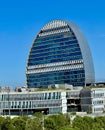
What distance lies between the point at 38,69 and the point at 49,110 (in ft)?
152

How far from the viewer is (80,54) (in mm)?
170375

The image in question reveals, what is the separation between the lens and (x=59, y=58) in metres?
174

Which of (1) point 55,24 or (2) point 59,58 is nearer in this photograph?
(2) point 59,58

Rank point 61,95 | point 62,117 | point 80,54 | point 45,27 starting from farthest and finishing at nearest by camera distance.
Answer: point 45,27 < point 80,54 < point 61,95 < point 62,117

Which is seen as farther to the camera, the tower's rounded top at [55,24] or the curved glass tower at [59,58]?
the tower's rounded top at [55,24]

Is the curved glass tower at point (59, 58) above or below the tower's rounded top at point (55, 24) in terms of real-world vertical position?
below

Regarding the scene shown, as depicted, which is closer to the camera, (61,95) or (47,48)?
(61,95)

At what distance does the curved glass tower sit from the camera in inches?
6722

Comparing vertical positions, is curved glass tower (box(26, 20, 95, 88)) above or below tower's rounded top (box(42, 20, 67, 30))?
below

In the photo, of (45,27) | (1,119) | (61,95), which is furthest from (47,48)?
(1,119)

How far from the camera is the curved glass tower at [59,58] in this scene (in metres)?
171

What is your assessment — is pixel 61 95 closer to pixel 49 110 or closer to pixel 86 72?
pixel 49 110

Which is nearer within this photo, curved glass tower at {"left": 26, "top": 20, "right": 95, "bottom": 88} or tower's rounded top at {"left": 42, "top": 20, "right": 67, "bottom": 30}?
curved glass tower at {"left": 26, "top": 20, "right": 95, "bottom": 88}

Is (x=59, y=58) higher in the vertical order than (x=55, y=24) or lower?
lower
